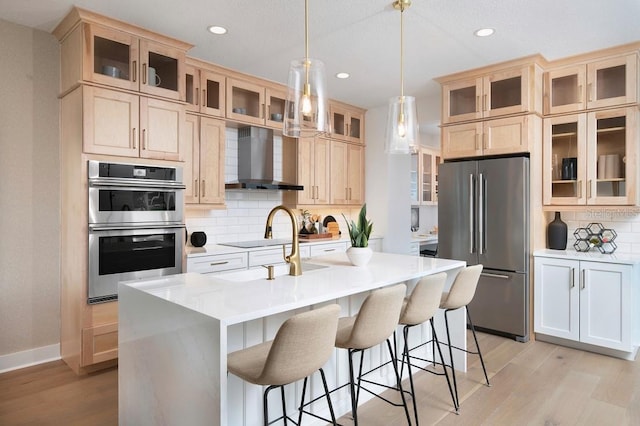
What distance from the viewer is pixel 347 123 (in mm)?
5641

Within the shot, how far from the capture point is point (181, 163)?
3562mm

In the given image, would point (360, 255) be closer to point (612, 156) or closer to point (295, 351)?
point (295, 351)

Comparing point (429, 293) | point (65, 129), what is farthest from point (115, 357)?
point (429, 293)

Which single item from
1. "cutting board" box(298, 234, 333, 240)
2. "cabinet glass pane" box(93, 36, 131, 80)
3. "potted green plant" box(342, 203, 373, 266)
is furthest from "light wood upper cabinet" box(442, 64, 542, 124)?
"cabinet glass pane" box(93, 36, 131, 80)

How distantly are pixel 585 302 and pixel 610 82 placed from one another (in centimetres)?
199

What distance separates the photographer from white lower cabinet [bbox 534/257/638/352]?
3.44 metres

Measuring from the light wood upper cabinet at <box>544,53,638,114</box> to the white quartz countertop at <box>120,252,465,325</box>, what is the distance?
2286 mm

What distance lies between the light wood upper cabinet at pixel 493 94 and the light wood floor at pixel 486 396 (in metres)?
2.31

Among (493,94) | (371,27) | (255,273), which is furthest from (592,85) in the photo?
(255,273)

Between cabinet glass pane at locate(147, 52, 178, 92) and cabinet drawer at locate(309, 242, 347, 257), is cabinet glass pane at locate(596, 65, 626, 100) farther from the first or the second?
cabinet glass pane at locate(147, 52, 178, 92)

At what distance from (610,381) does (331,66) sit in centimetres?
354

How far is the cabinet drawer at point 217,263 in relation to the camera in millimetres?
3725

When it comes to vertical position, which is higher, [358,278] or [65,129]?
[65,129]

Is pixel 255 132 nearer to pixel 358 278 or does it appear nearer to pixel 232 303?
pixel 358 278
